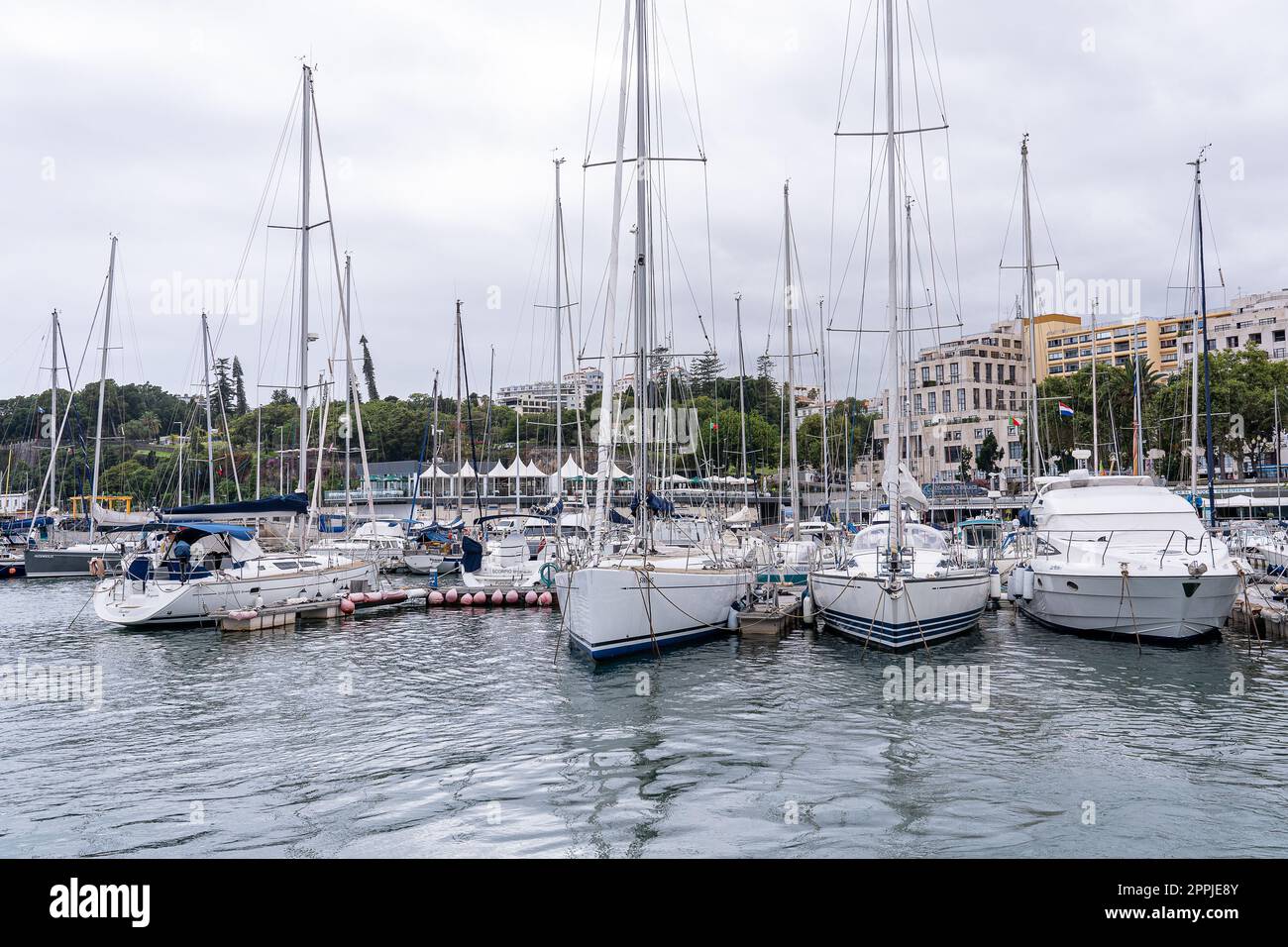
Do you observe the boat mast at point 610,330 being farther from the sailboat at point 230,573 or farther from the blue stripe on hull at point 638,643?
the sailboat at point 230,573

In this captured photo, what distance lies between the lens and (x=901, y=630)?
846 inches

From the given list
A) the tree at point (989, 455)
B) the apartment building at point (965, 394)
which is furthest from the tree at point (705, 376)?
the tree at point (989, 455)

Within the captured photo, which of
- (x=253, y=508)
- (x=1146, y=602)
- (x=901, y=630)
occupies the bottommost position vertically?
(x=901, y=630)

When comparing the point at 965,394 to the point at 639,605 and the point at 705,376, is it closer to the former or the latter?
the point at 705,376

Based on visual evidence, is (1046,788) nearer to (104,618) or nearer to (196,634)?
(196,634)

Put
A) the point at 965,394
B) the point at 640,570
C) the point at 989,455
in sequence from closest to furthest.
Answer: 1. the point at 640,570
2. the point at 989,455
3. the point at 965,394

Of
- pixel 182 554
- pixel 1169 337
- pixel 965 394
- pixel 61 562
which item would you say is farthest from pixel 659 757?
pixel 1169 337

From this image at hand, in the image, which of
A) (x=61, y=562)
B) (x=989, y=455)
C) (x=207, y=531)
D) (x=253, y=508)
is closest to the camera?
(x=207, y=531)

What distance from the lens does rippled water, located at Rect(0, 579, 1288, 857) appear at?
10.6 m

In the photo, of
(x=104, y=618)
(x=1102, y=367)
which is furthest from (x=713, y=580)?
(x=1102, y=367)

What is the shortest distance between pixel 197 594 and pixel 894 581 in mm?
19847

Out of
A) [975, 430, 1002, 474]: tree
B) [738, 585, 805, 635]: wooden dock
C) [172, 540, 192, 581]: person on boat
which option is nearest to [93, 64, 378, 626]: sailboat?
[172, 540, 192, 581]: person on boat
